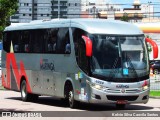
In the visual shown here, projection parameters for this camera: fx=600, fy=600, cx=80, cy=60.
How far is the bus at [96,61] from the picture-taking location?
838 inches

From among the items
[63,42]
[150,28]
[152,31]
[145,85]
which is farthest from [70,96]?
[150,28]

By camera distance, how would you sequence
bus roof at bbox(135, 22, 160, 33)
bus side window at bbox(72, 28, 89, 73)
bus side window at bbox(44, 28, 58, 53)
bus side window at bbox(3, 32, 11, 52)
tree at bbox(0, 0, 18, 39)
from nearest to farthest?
1. tree at bbox(0, 0, 18, 39)
2. bus side window at bbox(72, 28, 89, 73)
3. bus side window at bbox(44, 28, 58, 53)
4. bus side window at bbox(3, 32, 11, 52)
5. bus roof at bbox(135, 22, 160, 33)

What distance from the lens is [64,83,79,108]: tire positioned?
73.9 ft

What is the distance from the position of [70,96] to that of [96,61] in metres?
2.16

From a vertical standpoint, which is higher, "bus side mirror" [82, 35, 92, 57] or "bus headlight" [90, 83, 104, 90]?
"bus side mirror" [82, 35, 92, 57]

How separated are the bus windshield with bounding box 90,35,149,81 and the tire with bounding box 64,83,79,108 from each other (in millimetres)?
1737

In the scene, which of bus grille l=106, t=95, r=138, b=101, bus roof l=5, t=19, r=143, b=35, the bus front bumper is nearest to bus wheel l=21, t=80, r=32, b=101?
bus roof l=5, t=19, r=143, b=35

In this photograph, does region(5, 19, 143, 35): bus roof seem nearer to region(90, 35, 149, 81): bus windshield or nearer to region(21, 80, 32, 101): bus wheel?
region(90, 35, 149, 81): bus windshield

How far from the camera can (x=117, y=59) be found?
2155 cm

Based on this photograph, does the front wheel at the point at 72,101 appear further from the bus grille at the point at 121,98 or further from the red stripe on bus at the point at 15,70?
Result: the red stripe on bus at the point at 15,70

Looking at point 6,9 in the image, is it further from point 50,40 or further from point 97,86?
point 50,40

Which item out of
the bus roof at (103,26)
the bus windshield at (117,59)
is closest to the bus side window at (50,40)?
the bus roof at (103,26)

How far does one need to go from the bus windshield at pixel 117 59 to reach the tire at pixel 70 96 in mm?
1737

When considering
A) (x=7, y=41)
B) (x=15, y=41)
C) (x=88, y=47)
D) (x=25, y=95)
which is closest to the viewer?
(x=88, y=47)
